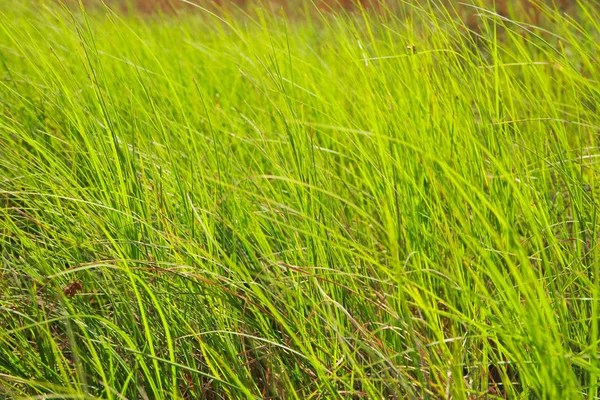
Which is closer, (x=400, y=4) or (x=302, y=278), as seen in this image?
(x=302, y=278)

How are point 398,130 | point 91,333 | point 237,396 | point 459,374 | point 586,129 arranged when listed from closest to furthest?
point 459,374
point 237,396
point 91,333
point 398,130
point 586,129

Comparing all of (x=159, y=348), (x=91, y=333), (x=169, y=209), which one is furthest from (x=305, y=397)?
(x=169, y=209)

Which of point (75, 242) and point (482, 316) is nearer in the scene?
point (482, 316)

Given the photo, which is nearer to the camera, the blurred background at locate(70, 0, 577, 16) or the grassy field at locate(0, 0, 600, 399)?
the grassy field at locate(0, 0, 600, 399)

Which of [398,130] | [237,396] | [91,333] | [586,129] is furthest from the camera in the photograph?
[586,129]

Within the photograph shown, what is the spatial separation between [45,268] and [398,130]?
31.6 inches

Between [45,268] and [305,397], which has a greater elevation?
[45,268]

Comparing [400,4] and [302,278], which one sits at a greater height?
[400,4]

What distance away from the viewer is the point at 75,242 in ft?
4.70

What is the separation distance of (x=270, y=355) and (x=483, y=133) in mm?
690

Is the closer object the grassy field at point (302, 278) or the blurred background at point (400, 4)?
the grassy field at point (302, 278)

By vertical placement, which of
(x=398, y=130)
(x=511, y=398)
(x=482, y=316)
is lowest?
(x=511, y=398)

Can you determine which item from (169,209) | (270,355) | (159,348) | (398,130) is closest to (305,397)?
(270,355)

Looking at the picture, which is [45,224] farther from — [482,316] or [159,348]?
[482,316]
